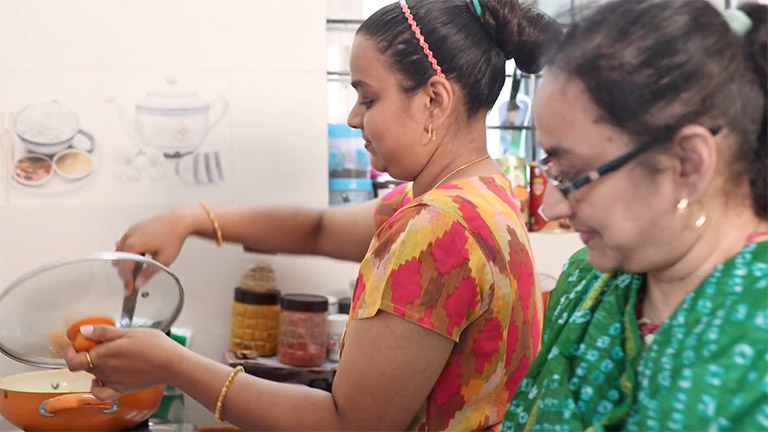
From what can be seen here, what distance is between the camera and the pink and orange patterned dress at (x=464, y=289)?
Answer: 1028 mm

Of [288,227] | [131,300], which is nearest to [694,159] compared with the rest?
[131,300]

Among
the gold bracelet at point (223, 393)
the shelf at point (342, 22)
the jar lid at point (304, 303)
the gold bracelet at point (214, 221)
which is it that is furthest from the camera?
the shelf at point (342, 22)

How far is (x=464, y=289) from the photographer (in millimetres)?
1035

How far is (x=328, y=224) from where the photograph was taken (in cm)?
172

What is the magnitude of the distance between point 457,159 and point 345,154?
973mm

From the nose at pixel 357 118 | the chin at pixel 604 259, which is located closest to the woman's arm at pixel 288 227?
the nose at pixel 357 118

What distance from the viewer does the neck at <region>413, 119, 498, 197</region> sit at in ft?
3.94

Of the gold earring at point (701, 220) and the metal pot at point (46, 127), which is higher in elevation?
the metal pot at point (46, 127)

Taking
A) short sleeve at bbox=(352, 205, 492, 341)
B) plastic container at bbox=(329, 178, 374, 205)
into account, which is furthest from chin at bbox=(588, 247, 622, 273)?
plastic container at bbox=(329, 178, 374, 205)

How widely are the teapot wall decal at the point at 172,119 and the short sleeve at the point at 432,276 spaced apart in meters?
1.10

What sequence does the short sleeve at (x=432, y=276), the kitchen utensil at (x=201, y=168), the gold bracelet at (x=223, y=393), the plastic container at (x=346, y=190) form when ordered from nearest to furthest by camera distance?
the short sleeve at (x=432, y=276)
the gold bracelet at (x=223, y=393)
the kitchen utensil at (x=201, y=168)
the plastic container at (x=346, y=190)

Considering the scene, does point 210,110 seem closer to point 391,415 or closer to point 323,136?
point 323,136

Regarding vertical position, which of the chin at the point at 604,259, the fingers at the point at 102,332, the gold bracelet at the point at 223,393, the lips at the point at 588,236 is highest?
the lips at the point at 588,236

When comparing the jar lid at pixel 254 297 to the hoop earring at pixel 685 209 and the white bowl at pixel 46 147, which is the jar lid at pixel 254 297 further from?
the hoop earring at pixel 685 209
